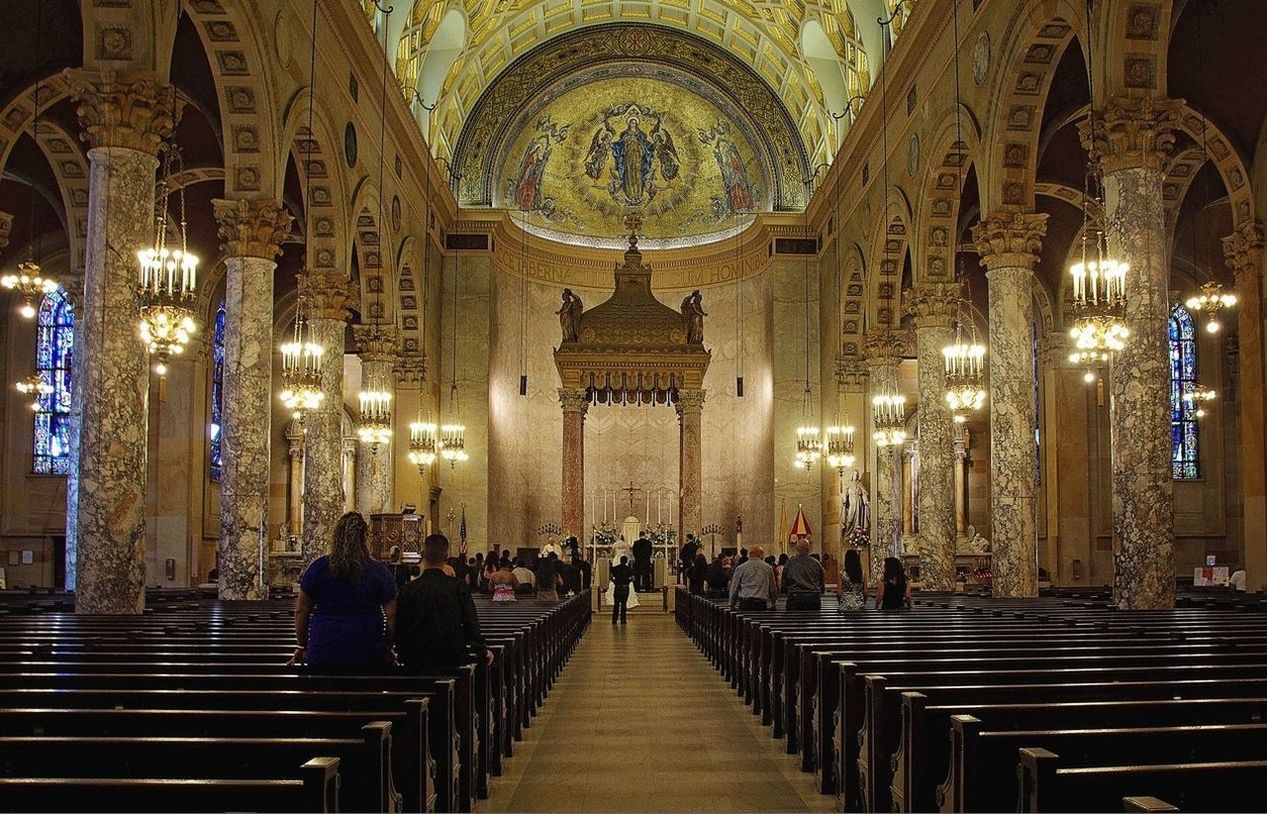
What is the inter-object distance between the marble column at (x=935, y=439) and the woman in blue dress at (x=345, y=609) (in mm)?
17729

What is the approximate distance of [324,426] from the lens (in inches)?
944

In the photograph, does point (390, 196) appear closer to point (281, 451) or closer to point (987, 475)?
point (281, 451)

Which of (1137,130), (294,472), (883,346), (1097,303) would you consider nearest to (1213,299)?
(1097,303)

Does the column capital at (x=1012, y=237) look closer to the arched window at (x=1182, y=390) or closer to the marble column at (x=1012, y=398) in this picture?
the marble column at (x=1012, y=398)

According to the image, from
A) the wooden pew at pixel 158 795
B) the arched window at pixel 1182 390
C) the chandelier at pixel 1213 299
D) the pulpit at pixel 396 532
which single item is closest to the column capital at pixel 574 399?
the pulpit at pixel 396 532

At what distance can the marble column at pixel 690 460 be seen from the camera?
33.1 m

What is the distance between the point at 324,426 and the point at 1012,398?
1278 cm

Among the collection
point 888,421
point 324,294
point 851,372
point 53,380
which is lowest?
point 888,421

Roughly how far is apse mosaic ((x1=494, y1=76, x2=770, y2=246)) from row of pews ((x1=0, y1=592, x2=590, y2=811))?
30266 millimetres

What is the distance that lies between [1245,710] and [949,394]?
722 inches

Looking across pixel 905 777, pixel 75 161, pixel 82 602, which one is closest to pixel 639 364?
pixel 75 161

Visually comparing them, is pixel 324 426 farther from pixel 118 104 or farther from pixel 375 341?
pixel 118 104

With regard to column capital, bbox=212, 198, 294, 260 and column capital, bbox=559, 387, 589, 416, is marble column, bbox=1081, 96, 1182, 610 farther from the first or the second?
column capital, bbox=559, 387, 589, 416

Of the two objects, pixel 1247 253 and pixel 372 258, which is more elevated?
pixel 372 258
